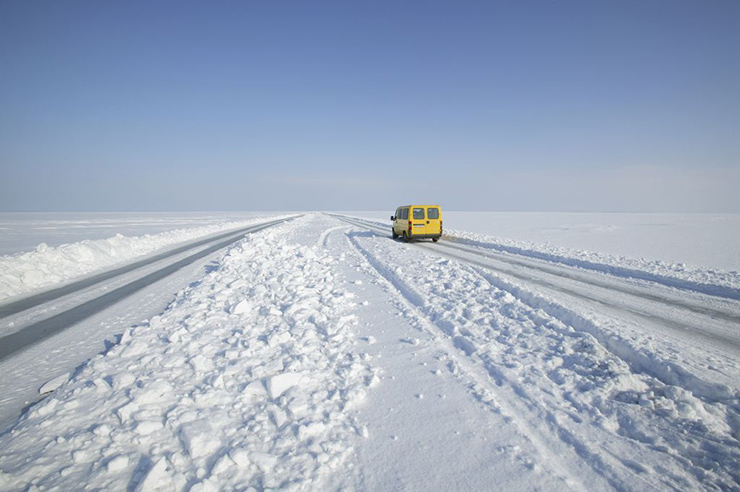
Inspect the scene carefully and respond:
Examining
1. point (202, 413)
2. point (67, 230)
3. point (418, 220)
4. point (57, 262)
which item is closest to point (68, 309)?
point (57, 262)

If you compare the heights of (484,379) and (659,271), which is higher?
(659,271)

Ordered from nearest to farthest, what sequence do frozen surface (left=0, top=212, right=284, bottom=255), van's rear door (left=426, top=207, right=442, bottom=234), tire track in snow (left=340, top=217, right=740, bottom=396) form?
tire track in snow (left=340, top=217, right=740, bottom=396) < van's rear door (left=426, top=207, right=442, bottom=234) < frozen surface (left=0, top=212, right=284, bottom=255)

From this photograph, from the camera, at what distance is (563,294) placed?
698 cm

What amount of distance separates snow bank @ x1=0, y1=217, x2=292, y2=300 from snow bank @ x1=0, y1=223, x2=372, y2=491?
5.94 metres

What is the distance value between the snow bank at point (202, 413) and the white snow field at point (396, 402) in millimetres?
16

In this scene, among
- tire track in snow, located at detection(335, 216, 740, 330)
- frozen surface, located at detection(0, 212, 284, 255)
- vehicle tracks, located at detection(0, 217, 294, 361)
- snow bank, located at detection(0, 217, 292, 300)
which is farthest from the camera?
frozen surface, located at detection(0, 212, 284, 255)

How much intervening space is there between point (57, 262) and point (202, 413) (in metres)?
10.8

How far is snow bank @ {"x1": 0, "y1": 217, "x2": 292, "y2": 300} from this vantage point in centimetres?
798

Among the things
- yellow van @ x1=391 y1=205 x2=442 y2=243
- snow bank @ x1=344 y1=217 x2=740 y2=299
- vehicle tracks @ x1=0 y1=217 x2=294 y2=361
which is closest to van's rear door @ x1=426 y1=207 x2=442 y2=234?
yellow van @ x1=391 y1=205 x2=442 y2=243

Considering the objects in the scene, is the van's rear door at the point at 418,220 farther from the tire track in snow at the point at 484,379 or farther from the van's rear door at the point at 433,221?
the tire track in snow at the point at 484,379

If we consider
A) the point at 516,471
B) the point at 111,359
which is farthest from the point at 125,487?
the point at 516,471

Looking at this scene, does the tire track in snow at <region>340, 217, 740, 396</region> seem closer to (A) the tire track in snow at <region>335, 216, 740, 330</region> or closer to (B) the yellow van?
(A) the tire track in snow at <region>335, 216, 740, 330</region>

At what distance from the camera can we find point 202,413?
2947 millimetres

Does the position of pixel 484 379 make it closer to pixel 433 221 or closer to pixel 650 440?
pixel 650 440
